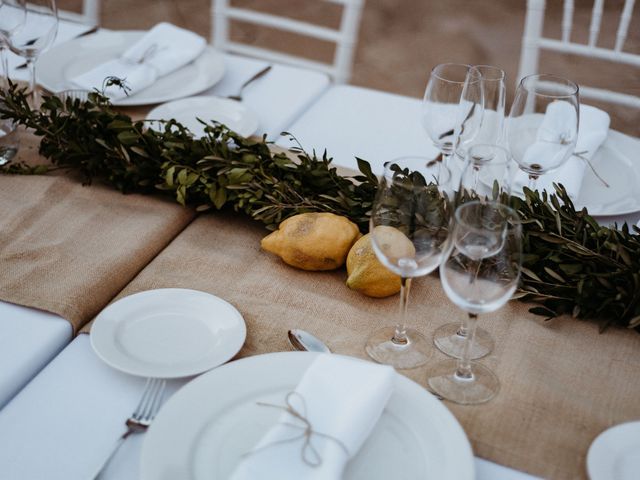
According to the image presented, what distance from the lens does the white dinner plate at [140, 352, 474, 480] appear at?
79 centimetres

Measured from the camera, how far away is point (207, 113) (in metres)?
1.62

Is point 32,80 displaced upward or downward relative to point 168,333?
upward

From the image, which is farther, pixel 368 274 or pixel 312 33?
pixel 312 33

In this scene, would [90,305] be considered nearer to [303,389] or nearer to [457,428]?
[303,389]

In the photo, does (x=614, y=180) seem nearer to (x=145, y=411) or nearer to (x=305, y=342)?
(x=305, y=342)

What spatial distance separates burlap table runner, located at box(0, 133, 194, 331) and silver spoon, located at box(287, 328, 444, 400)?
30 cm

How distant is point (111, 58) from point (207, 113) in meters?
0.39

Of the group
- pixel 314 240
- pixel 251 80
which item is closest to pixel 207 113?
pixel 251 80

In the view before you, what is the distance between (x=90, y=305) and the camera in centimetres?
108

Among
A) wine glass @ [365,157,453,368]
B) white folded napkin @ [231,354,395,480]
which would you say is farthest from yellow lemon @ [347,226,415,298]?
white folded napkin @ [231,354,395,480]

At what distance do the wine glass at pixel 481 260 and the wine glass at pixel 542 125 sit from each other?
0.30 meters

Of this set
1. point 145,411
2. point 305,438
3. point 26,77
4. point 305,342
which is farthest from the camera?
point 26,77

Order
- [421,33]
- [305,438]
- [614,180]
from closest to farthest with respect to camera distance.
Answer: [305,438] < [614,180] < [421,33]

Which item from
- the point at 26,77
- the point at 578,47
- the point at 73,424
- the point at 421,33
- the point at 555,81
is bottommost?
the point at 421,33
